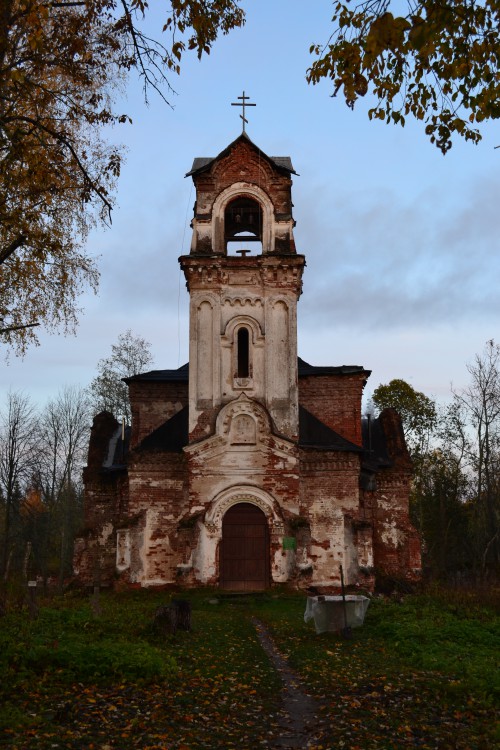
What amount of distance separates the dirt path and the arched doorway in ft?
40.0

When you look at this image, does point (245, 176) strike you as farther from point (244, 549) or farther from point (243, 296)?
point (244, 549)

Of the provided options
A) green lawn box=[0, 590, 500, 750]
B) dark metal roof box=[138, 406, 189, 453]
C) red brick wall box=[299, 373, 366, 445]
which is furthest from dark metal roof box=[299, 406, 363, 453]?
green lawn box=[0, 590, 500, 750]

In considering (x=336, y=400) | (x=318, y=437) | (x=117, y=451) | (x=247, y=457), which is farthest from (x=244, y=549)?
(x=117, y=451)

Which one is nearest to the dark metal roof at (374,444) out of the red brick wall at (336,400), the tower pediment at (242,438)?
the red brick wall at (336,400)

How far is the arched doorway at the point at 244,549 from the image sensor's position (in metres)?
24.0

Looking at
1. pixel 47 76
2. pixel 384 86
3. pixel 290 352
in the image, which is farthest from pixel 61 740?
pixel 290 352

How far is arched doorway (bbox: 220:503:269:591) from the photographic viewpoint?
78.7 ft

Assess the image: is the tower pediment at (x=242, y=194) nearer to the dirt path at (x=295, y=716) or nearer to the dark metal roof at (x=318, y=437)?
the dark metal roof at (x=318, y=437)

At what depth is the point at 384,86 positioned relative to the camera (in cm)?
705

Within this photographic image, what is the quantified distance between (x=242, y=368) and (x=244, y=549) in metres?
5.72

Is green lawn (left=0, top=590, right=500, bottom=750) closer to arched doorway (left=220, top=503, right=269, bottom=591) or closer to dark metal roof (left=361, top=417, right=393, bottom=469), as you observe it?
arched doorway (left=220, top=503, right=269, bottom=591)

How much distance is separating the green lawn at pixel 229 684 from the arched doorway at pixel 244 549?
340 inches

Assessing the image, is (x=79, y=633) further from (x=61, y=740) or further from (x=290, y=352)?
(x=290, y=352)

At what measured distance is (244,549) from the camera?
953 inches
